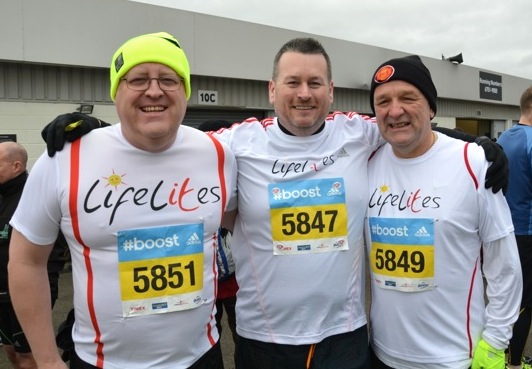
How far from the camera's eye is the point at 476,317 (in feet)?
6.63

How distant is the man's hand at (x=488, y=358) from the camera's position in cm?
194

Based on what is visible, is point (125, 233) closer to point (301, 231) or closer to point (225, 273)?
point (301, 231)

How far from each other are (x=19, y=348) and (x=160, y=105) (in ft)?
10.1

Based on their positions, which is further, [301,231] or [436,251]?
→ [301,231]

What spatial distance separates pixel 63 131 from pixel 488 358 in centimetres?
→ 196

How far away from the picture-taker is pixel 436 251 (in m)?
1.98

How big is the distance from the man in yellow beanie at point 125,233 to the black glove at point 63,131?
0.03 metres

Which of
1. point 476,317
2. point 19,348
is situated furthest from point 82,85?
point 476,317

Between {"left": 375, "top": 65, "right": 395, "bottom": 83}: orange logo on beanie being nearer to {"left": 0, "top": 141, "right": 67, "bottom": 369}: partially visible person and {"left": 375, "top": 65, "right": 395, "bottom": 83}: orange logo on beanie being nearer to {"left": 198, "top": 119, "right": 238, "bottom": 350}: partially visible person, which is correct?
{"left": 198, "top": 119, "right": 238, "bottom": 350}: partially visible person

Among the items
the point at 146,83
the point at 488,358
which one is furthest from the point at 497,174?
the point at 146,83

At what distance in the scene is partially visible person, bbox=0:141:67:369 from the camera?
3754 mm

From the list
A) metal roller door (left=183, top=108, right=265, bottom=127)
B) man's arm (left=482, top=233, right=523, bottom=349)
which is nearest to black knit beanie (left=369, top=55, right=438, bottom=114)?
man's arm (left=482, top=233, right=523, bottom=349)

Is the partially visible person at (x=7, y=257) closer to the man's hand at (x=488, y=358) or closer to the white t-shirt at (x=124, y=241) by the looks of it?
the white t-shirt at (x=124, y=241)

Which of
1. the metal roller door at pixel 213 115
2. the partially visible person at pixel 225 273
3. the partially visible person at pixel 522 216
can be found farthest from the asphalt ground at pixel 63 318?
the metal roller door at pixel 213 115
